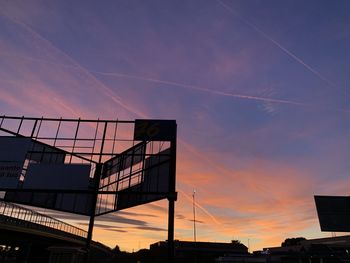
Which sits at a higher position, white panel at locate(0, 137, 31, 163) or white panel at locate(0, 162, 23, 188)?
white panel at locate(0, 137, 31, 163)

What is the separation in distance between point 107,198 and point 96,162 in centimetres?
402

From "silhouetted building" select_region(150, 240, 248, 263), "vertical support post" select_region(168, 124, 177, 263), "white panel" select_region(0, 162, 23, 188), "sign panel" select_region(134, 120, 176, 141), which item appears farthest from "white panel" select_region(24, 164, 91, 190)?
"silhouetted building" select_region(150, 240, 248, 263)

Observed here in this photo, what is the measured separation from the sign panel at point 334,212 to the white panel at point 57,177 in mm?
24143

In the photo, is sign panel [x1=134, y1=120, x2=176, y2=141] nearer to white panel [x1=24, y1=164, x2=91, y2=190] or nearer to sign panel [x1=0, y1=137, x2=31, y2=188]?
white panel [x1=24, y1=164, x2=91, y2=190]

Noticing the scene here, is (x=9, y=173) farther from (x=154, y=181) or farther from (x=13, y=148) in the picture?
(x=154, y=181)

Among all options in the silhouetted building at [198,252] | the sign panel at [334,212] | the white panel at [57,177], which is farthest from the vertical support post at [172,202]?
the silhouetted building at [198,252]

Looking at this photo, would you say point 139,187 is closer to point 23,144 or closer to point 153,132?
point 153,132

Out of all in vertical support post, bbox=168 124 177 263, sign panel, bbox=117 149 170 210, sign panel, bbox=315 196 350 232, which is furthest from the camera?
sign panel, bbox=315 196 350 232

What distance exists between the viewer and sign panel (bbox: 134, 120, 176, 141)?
23.0 m

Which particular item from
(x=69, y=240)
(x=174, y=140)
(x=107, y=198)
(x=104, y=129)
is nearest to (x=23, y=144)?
(x=104, y=129)

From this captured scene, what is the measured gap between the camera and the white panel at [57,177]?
21.5m

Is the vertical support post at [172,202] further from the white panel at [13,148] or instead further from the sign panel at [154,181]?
the white panel at [13,148]

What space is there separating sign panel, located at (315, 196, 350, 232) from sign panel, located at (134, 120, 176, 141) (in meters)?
18.8

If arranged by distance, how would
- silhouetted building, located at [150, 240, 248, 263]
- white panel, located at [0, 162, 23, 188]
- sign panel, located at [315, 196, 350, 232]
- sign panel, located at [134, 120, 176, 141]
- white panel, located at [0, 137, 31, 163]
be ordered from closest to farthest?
white panel, located at [0, 162, 23, 188], white panel, located at [0, 137, 31, 163], sign panel, located at [134, 120, 176, 141], sign panel, located at [315, 196, 350, 232], silhouetted building, located at [150, 240, 248, 263]
